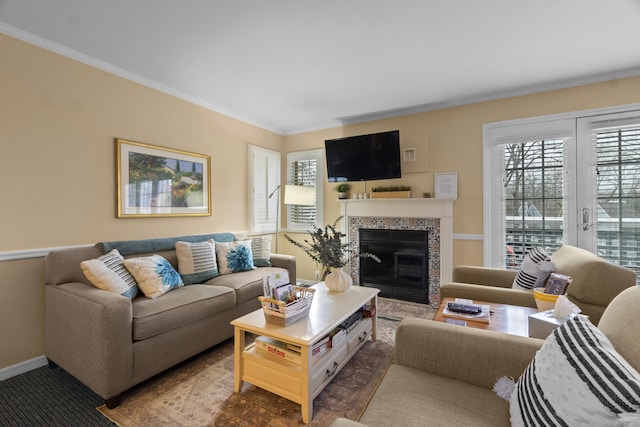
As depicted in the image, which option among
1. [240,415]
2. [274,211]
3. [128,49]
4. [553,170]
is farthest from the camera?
[274,211]

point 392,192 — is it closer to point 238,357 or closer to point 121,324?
point 238,357

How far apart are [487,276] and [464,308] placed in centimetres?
92

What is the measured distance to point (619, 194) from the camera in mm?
2828

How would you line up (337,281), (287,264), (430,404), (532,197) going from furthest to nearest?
1. (287,264)
2. (532,197)
3. (337,281)
4. (430,404)

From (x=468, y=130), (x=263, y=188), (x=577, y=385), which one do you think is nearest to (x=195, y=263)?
(x=263, y=188)

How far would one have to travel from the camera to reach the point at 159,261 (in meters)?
2.46

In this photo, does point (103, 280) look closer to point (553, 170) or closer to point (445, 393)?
point (445, 393)

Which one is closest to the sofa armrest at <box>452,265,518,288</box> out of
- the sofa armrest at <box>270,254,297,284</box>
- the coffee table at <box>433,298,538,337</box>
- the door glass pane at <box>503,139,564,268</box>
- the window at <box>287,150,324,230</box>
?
the coffee table at <box>433,298,538,337</box>

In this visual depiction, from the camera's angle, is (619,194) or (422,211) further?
(422,211)

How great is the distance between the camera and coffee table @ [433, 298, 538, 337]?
5.23 feet

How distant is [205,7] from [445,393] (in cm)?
251

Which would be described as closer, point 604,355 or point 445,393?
point 604,355

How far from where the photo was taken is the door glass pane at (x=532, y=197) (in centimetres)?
308

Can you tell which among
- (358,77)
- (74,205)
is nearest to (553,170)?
(358,77)
